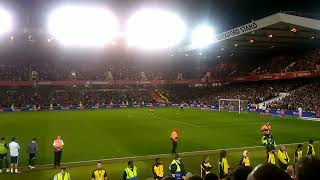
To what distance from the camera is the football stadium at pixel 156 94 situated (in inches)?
781

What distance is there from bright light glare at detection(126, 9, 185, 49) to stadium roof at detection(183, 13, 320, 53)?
305 inches

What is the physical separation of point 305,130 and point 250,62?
164 feet

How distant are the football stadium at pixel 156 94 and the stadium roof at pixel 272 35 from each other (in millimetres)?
173

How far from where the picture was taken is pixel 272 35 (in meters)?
53.4

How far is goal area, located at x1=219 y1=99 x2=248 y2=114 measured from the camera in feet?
205

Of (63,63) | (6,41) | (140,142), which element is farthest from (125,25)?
(63,63)

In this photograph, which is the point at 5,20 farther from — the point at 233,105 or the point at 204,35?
the point at 233,105

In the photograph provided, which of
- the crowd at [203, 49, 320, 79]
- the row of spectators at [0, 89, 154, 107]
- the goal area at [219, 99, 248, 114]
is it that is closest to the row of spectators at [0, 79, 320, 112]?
the row of spectators at [0, 89, 154, 107]

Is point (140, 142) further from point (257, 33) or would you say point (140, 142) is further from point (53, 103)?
point (53, 103)

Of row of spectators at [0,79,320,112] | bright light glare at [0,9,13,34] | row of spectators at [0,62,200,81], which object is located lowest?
row of spectators at [0,79,320,112]

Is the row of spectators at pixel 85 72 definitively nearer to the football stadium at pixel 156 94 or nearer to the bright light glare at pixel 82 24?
the football stadium at pixel 156 94

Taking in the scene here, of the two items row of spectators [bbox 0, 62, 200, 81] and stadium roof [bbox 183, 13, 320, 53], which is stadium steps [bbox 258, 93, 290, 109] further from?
row of spectators [bbox 0, 62, 200, 81]

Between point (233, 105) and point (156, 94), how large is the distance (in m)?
29.2

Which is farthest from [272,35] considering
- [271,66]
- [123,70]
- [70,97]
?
[123,70]
